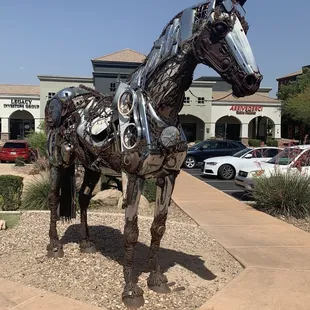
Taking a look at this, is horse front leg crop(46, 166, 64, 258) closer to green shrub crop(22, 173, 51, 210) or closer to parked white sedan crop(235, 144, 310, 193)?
green shrub crop(22, 173, 51, 210)

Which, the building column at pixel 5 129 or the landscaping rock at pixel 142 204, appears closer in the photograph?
the landscaping rock at pixel 142 204

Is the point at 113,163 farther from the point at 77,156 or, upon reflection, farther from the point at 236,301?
the point at 236,301

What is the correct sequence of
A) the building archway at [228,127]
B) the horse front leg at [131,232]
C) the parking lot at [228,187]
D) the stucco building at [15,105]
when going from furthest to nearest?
the building archway at [228,127] < the stucco building at [15,105] < the parking lot at [228,187] < the horse front leg at [131,232]

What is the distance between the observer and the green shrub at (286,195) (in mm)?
9234

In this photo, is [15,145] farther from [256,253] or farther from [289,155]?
[256,253]

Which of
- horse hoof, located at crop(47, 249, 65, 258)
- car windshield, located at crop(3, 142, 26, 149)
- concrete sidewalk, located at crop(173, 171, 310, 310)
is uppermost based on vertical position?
car windshield, located at crop(3, 142, 26, 149)

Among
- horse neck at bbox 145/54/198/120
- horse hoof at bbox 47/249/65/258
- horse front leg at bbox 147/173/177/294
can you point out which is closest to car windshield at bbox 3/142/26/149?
horse hoof at bbox 47/249/65/258

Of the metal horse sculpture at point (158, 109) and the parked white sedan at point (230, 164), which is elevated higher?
the metal horse sculpture at point (158, 109)

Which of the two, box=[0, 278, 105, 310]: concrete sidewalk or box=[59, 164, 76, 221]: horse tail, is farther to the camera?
box=[59, 164, 76, 221]: horse tail

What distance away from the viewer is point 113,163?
14.2 feet

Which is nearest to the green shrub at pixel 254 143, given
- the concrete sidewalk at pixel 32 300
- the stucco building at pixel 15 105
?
the stucco building at pixel 15 105

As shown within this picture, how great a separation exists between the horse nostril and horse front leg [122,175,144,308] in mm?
1389

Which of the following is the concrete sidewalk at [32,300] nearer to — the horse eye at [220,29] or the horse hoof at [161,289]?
the horse hoof at [161,289]

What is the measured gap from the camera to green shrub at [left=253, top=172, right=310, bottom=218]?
9.23 m
